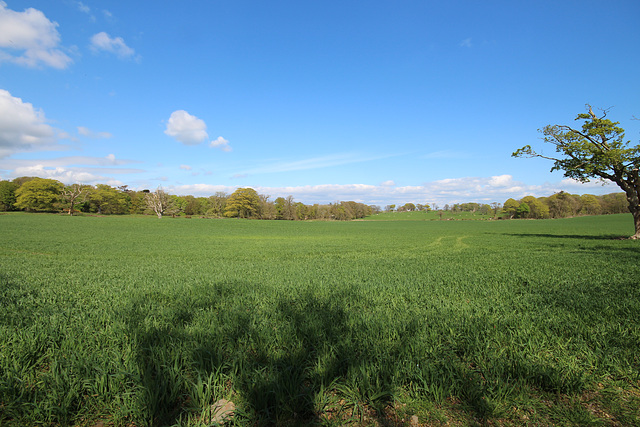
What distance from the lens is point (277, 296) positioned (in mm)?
6855

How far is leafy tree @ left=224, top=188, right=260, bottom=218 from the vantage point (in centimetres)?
9744

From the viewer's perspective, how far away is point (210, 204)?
11475 centimetres

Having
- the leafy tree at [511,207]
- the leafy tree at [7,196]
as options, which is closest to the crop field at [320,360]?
the leafy tree at [7,196]

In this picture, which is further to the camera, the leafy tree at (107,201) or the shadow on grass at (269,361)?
the leafy tree at (107,201)

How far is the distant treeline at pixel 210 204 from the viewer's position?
7925 centimetres

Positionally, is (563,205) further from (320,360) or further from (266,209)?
(320,360)

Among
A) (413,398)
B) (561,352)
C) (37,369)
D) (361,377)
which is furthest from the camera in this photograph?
(561,352)

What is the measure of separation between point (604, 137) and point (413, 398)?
3163 cm

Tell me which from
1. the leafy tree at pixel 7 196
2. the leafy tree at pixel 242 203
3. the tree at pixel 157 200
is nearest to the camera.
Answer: the leafy tree at pixel 7 196

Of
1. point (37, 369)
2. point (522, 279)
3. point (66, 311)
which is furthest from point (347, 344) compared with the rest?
point (522, 279)

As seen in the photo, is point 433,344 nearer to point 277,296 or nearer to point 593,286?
point 277,296

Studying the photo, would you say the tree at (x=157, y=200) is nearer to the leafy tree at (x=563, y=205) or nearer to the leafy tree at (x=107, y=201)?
the leafy tree at (x=107, y=201)

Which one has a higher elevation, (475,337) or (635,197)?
(635,197)

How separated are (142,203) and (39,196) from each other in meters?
28.9
